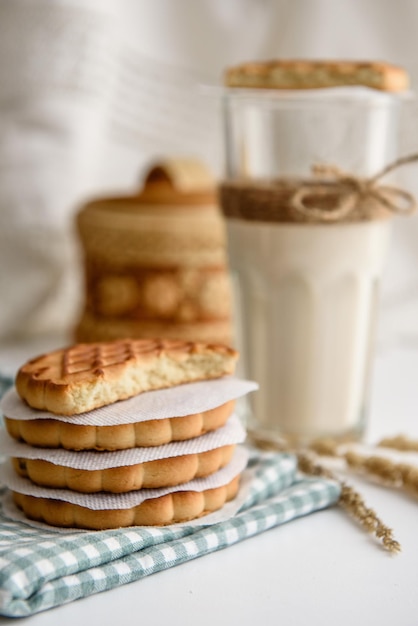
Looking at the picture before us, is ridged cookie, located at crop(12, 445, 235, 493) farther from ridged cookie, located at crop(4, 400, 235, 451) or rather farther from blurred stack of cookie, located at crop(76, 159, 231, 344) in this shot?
blurred stack of cookie, located at crop(76, 159, 231, 344)

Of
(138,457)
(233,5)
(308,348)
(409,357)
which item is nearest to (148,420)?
(138,457)

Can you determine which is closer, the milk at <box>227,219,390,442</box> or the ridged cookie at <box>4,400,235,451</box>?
the ridged cookie at <box>4,400,235,451</box>

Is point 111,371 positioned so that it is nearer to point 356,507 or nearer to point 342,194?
point 356,507

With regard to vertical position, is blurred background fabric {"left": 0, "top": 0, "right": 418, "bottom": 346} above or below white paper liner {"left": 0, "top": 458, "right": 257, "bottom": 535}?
above

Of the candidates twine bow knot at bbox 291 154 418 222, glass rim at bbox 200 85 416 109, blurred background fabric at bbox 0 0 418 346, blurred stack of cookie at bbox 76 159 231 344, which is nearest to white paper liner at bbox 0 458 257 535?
twine bow knot at bbox 291 154 418 222

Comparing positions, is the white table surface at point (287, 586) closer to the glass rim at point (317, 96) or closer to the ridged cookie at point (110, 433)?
the ridged cookie at point (110, 433)

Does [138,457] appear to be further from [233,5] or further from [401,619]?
[233,5]

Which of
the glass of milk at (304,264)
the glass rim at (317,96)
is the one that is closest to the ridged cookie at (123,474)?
the glass of milk at (304,264)
